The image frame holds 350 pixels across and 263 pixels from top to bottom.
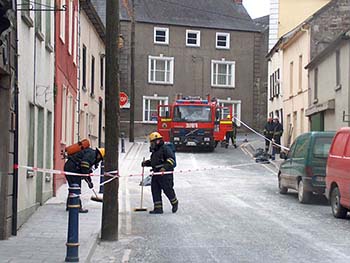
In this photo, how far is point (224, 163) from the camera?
97.7 ft

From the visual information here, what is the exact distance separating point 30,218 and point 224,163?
16.8 metres

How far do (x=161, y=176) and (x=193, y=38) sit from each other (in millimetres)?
36842

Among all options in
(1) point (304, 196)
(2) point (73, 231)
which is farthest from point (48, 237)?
(1) point (304, 196)

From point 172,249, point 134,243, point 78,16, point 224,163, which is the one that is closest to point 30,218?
point 134,243

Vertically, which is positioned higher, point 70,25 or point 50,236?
point 70,25

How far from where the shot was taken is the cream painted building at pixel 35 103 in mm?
12625

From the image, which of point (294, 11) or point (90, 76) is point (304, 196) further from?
point (294, 11)

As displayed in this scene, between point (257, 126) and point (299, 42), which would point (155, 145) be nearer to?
point (299, 42)

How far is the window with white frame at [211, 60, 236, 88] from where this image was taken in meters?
51.6

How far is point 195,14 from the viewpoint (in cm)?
5256

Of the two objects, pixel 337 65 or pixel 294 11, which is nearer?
pixel 337 65

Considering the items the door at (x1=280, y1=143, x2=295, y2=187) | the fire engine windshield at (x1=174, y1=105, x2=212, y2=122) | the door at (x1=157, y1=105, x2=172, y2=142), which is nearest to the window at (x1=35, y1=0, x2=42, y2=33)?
the door at (x1=280, y1=143, x2=295, y2=187)

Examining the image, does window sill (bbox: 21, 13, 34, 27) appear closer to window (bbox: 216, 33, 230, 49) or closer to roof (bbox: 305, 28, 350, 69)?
roof (bbox: 305, 28, 350, 69)

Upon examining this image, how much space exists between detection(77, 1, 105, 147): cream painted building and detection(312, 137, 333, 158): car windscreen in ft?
39.5
